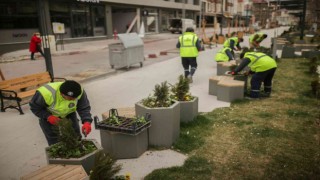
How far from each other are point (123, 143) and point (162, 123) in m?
0.79

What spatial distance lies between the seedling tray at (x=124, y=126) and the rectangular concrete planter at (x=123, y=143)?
163 millimetres

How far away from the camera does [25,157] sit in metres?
5.32

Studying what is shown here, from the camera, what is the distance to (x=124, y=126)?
482cm

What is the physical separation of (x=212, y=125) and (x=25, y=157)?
3898mm

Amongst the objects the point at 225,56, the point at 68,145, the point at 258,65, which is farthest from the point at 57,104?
the point at 225,56

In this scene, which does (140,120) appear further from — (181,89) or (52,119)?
(181,89)

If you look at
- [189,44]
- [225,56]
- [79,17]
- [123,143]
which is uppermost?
[79,17]

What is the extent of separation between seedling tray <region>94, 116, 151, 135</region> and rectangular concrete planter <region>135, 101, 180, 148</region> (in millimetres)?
211

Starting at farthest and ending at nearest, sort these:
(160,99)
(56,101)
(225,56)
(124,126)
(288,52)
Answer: (288,52) < (225,56) < (160,99) < (124,126) < (56,101)

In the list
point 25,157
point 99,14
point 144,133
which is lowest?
point 25,157

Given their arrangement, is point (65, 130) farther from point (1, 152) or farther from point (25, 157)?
point (1, 152)

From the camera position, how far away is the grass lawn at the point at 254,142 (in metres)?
4.61

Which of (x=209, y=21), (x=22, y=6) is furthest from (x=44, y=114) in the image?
(x=209, y=21)

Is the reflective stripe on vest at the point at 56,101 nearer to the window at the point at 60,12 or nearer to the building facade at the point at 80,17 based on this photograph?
the building facade at the point at 80,17
